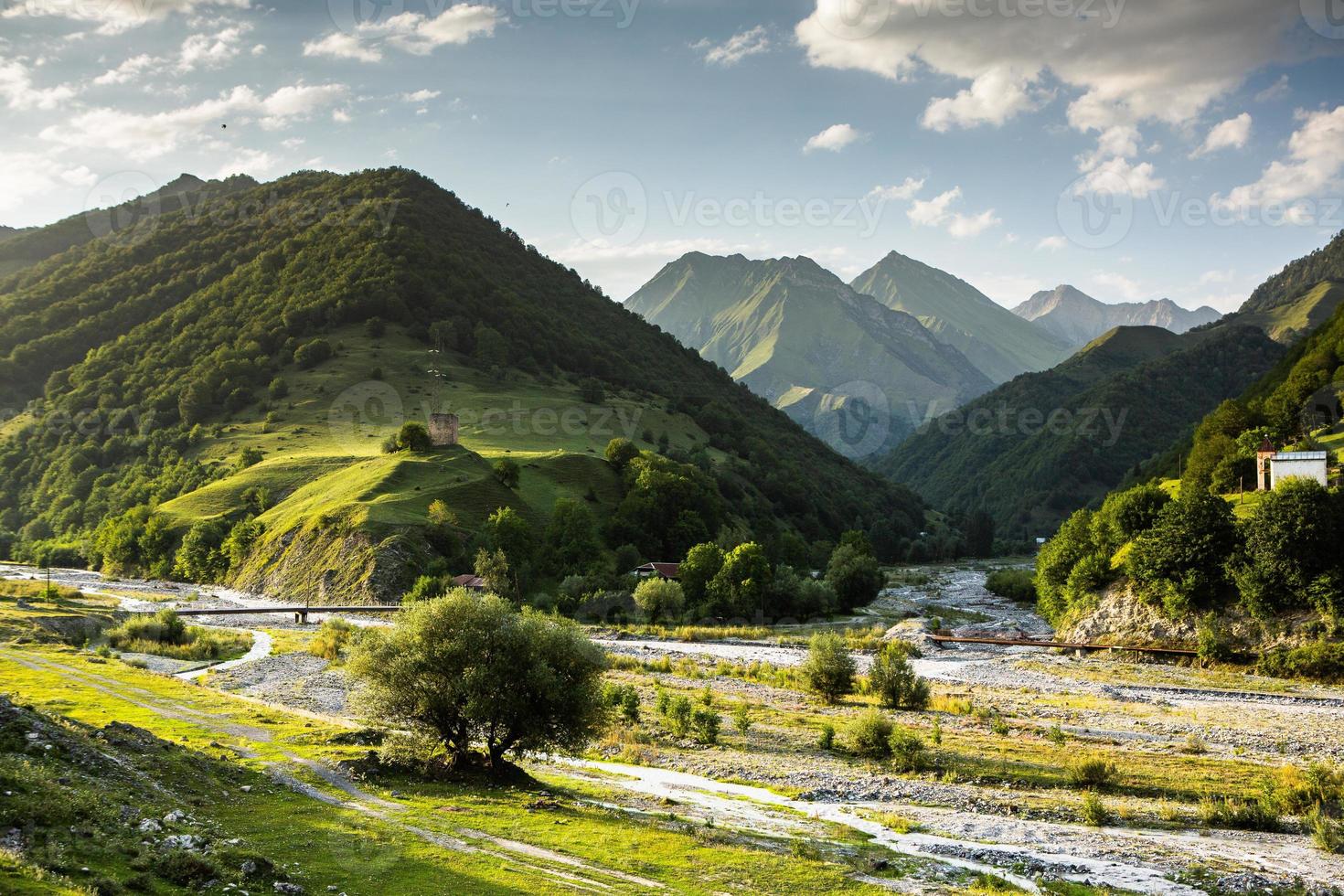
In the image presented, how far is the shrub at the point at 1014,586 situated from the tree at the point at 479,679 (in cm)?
9864

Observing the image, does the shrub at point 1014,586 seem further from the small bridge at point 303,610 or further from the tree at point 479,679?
the tree at point 479,679

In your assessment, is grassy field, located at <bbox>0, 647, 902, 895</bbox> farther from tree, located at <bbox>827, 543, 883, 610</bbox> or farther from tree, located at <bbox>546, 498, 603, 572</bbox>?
tree, located at <bbox>827, 543, 883, 610</bbox>

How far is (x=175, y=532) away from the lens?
412 ft

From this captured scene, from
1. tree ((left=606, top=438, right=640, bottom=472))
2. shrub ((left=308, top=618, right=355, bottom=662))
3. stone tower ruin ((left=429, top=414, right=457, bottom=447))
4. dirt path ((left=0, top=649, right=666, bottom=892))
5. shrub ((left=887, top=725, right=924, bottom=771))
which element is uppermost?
stone tower ruin ((left=429, top=414, right=457, bottom=447))

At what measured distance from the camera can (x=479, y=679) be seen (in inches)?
1321

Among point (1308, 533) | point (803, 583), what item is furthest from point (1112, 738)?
point (803, 583)

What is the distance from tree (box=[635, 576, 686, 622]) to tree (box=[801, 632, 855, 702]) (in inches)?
1583

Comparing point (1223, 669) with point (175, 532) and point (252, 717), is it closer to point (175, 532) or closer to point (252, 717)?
point (252, 717)

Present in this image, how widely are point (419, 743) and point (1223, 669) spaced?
188 feet

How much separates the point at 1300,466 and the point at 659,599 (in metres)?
60.6

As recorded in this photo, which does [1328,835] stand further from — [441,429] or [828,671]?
[441,429]

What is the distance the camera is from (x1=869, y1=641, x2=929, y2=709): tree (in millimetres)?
54781

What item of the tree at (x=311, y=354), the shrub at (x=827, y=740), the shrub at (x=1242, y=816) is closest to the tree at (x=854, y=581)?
the shrub at (x=827, y=740)

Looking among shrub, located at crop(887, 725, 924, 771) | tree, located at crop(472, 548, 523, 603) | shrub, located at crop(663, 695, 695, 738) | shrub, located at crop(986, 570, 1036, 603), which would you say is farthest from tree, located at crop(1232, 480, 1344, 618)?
tree, located at crop(472, 548, 523, 603)
